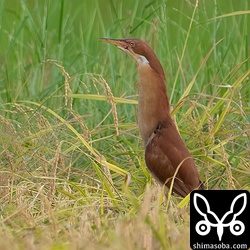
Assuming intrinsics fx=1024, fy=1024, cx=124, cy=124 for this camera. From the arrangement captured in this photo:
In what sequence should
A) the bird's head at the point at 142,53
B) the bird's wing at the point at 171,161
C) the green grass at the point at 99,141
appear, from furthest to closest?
1. the bird's head at the point at 142,53
2. the bird's wing at the point at 171,161
3. the green grass at the point at 99,141

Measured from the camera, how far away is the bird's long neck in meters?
4.82

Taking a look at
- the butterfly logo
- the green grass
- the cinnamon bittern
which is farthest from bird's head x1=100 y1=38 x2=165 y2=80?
the butterfly logo

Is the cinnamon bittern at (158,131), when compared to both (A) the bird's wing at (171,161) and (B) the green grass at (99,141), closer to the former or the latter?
(A) the bird's wing at (171,161)

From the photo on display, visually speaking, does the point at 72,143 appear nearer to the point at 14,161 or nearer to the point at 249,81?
the point at 14,161

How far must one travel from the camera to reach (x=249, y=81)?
586 centimetres

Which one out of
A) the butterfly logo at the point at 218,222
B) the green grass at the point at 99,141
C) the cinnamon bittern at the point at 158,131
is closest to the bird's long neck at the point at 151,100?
the cinnamon bittern at the point at 158,131

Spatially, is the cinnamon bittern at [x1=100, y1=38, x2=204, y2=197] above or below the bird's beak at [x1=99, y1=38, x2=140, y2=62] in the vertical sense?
below

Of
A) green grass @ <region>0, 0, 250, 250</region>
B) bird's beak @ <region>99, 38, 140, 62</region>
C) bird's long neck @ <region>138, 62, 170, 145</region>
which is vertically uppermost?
bird's beak @ <region>99, 38, 140, 62</region>

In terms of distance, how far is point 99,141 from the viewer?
18.0 ft

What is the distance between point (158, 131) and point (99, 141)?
0.77 meters

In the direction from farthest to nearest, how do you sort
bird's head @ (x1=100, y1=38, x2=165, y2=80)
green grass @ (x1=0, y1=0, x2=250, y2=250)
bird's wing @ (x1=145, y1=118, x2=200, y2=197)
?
bird's head @ (x1=100, y1=38, x2=165, y2=80), bird's wing @ (x1=145, y1=118, x2=200, y2=197), green grass @ (x1=0, y1=0, x2=250, y2=250)

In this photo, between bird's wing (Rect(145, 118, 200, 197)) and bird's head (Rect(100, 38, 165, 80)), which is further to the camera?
bird's head (Rect(100, 38, 165, 80))

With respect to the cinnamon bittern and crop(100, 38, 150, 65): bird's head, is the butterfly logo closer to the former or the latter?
the cinnamon bittern

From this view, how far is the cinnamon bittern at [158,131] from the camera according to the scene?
15.2 feet
